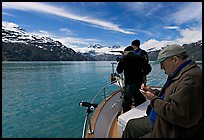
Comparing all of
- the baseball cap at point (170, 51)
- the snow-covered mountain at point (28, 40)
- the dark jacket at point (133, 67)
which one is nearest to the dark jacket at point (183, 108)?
the baseball cap at point (170, 51)

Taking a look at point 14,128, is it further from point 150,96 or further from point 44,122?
point 150,96

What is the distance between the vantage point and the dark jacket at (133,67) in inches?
128

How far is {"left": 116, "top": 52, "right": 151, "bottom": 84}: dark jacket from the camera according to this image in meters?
3.24

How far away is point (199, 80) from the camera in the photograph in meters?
1.31

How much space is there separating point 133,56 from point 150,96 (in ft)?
5.61

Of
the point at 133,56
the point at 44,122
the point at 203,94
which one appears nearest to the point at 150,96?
the point at 203,94

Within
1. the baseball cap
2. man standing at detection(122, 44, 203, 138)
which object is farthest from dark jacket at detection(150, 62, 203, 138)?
Result: the baseball cap

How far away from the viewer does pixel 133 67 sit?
10.8ft

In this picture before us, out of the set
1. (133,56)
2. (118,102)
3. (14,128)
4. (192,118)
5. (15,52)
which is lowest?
(14,128)

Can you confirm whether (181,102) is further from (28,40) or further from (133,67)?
(28,40)

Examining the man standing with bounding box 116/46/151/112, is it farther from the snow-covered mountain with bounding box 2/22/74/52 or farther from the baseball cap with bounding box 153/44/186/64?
the snow-covered mountain with bounding box 2/22/74/52

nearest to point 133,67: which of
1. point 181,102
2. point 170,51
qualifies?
point 170,51

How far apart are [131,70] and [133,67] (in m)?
0.07

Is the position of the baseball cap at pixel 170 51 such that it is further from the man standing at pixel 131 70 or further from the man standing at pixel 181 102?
the man standing at pixel 131 70
